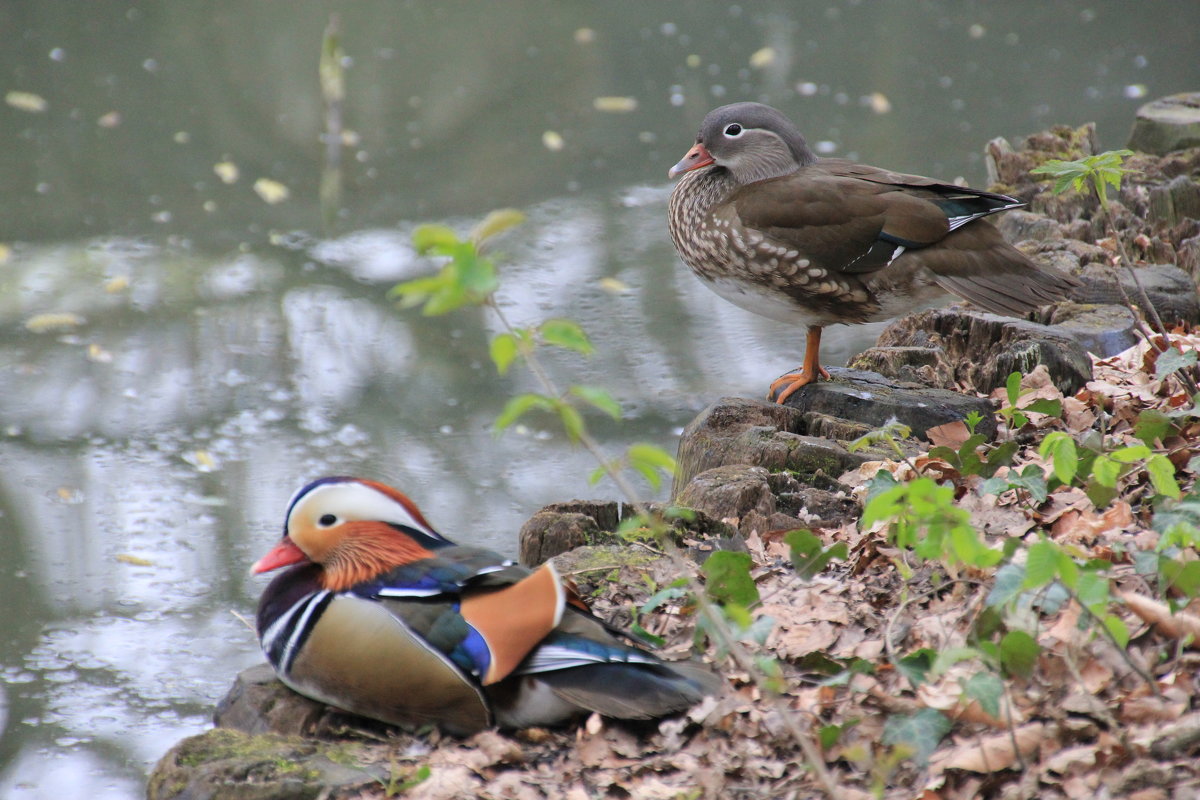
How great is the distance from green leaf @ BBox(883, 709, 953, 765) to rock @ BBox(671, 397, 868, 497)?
0.94 metres

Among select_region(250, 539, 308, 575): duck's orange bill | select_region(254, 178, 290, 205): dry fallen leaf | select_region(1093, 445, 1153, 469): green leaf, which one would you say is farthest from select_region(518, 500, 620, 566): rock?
select_region(254, 178, 290, 205): dry fallen leaf

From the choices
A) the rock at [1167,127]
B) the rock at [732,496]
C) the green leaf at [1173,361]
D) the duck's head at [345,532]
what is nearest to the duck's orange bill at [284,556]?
the duck's head at [345,532]

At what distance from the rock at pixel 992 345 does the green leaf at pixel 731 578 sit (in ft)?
4.34

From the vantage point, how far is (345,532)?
1.91 metres

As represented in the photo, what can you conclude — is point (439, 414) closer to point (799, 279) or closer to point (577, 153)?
point (799, 279)

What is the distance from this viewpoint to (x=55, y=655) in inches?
121

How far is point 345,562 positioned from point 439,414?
237cm

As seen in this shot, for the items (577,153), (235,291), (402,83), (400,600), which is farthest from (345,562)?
(402,83)

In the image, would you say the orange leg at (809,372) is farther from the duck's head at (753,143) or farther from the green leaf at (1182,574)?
the green leaf at (1182,574)

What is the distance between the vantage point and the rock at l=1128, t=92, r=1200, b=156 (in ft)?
14.9

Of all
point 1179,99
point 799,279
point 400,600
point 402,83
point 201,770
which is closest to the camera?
point 201,770

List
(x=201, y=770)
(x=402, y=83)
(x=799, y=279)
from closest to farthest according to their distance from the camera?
1. (x=201, y=770)
2. (x=799, y=279)
3. (x=402, y=83)

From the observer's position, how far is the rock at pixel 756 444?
8.38 feet

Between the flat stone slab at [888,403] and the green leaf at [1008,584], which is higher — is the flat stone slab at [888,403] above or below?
below
